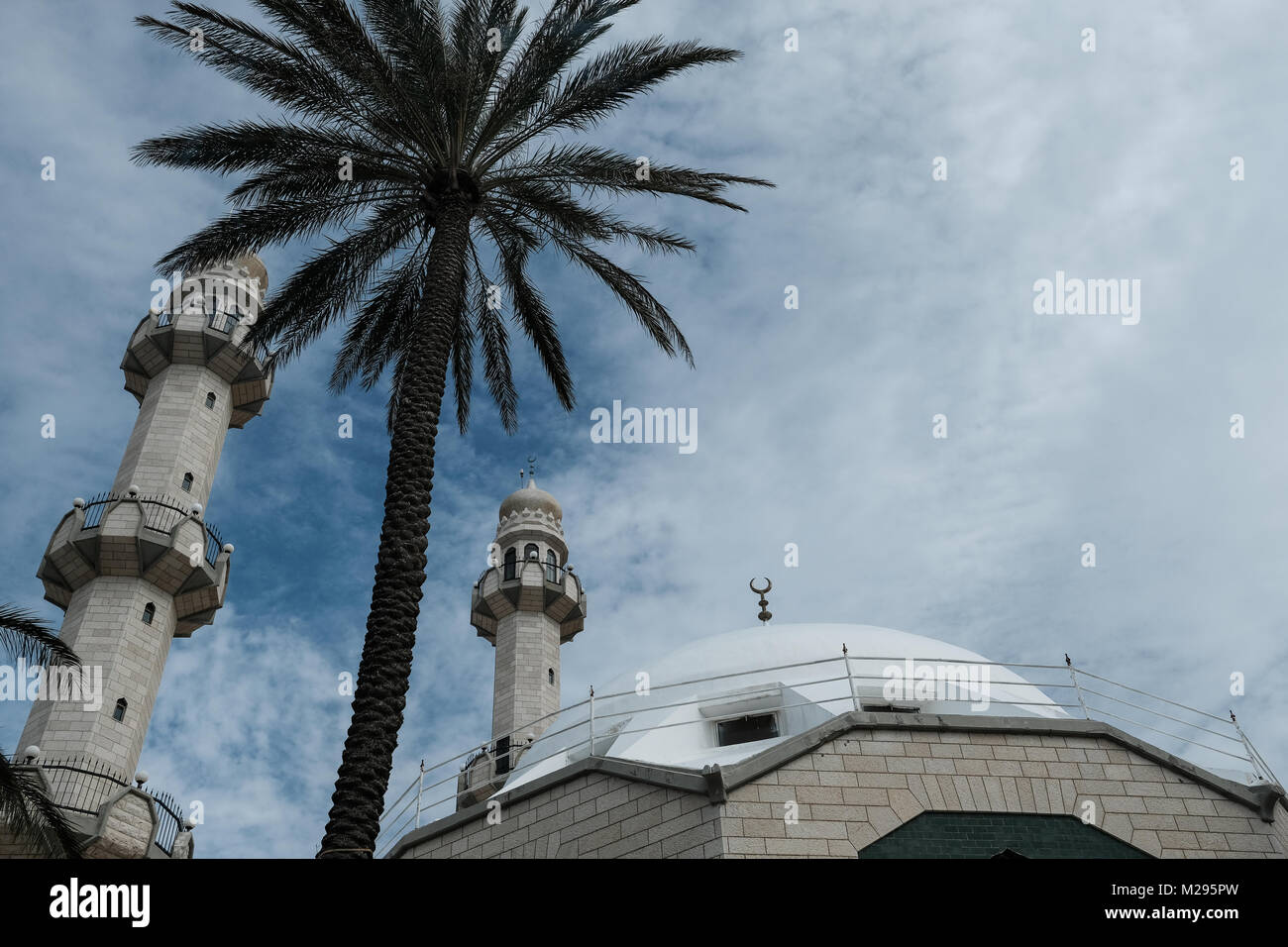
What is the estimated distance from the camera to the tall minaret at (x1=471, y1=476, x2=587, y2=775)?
91.4 ft

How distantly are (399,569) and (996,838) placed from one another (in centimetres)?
679

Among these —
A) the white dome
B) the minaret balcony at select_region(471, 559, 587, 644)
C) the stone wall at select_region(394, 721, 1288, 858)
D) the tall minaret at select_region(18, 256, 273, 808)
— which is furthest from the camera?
the minaret balcony at select_region(471, 559, 587, 644)

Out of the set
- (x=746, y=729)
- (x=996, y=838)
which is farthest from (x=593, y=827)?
(x=996, y=838)

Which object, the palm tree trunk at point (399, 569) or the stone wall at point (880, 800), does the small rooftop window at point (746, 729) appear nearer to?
the stone wall at point (880, 800)

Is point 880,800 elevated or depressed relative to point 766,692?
depressed

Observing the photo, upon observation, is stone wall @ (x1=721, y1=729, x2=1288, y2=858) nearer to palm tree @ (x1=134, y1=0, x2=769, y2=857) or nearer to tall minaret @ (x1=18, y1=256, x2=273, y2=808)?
palm tree @ (x1=134, y1=0, x2=769, y2=857)

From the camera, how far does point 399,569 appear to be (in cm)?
1105

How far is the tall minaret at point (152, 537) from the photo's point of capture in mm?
19125

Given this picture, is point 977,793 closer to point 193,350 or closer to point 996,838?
point 996,838

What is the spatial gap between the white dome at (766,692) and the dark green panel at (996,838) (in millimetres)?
1561

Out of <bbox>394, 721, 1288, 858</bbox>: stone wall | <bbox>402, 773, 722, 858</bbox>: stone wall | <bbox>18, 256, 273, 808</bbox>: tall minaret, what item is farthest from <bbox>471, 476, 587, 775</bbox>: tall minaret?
<bbox>394, 721, 1288, 858</bbox>: stone wall

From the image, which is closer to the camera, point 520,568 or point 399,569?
point 399,569

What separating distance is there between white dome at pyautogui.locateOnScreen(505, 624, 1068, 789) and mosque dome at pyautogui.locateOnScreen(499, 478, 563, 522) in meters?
15.9
